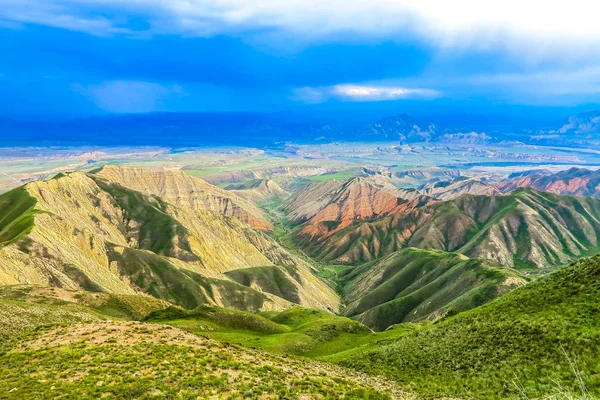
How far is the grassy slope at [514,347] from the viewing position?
104ft

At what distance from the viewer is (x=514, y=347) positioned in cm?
3734

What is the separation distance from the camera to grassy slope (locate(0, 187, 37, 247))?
13725 centimetres

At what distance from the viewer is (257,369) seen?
34844 mm

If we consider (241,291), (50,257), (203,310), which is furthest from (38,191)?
(203,310)

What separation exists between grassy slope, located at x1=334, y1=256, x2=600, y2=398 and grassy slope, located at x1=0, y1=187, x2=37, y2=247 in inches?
5366

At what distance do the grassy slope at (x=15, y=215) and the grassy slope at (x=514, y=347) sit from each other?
13630 centimetres

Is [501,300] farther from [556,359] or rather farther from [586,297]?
[556,359]

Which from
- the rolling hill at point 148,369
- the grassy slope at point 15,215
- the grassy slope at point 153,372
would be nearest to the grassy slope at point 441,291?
the rolling hill at point 148,369

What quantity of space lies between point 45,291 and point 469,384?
97.6 metres

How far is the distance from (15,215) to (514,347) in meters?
196

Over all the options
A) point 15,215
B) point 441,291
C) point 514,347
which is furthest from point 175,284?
point 514,347

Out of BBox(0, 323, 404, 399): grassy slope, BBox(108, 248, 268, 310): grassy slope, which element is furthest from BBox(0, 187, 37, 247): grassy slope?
BBox(0, 323, 404, 399): grassy slope

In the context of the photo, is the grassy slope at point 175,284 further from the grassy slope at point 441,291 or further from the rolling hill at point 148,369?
the rolling hill at point 148,369

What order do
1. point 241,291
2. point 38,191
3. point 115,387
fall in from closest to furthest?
point 115,387 → point 241,291 → point 38,191
